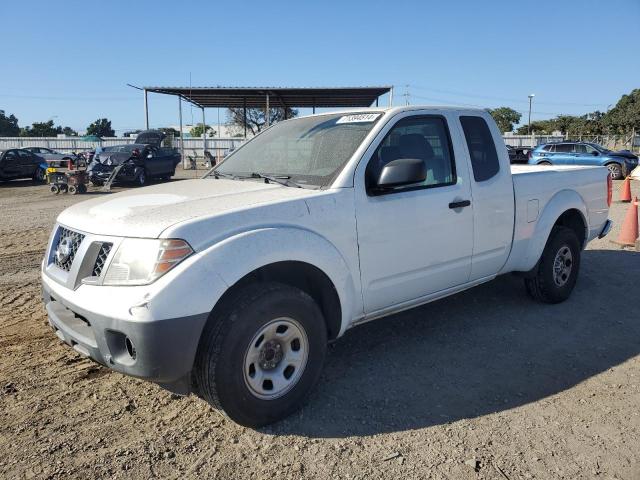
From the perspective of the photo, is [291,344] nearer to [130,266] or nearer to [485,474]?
[130,266]

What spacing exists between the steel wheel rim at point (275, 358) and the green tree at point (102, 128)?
10073 cm

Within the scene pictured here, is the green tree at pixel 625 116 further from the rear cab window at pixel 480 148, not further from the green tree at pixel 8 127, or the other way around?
the green tree at pixel 8 127

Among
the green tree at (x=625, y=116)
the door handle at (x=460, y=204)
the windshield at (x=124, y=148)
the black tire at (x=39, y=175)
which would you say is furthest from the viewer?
the green tree at (x=625, y=116)

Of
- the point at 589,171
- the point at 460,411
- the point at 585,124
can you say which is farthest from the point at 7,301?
the point at 585,124

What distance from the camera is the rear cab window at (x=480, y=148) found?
427 centimetres

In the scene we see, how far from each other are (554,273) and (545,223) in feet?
1.96

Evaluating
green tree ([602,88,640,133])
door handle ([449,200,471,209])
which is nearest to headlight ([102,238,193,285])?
door handle ([449,200,471,209])

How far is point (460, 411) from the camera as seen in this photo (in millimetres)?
3295

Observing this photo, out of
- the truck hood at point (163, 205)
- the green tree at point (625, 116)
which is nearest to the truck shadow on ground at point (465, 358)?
the truck hood at point (163, 205)

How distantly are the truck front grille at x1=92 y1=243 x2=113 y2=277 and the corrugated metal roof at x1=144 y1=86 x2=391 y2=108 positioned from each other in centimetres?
2476

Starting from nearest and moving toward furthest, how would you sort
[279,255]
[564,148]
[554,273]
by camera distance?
[279,255]
[554,273]
[564,148]

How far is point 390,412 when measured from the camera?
10.7ft

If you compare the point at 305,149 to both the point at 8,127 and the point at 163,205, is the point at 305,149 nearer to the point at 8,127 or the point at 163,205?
the point at 163,205

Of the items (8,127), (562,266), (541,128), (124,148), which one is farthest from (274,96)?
(8,127)
